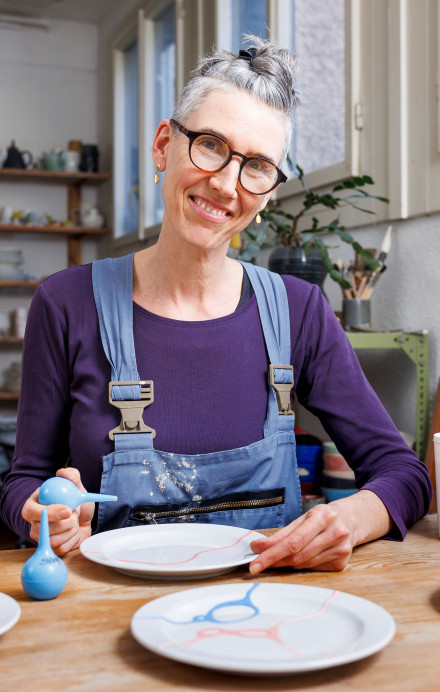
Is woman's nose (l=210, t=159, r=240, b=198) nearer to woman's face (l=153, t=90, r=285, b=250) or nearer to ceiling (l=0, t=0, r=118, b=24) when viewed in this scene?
woman's face (l=153, t=90, r=285, b=250)

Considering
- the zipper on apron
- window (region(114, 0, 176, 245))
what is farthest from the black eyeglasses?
window (region(114, 0, 176, 245))

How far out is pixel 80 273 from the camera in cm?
132

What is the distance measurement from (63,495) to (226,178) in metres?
0.59

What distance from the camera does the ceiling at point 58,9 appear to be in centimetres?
510

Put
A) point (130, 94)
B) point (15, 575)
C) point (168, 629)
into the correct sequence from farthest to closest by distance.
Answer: point (130, 94), point (15, 575), point (168, 629)

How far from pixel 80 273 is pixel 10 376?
13.4 feet

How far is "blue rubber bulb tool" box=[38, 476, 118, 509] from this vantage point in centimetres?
85

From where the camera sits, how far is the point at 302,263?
2209 millimetres

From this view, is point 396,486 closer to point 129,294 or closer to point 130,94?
point 129,294

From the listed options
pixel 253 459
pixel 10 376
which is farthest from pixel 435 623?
pixel 10 376

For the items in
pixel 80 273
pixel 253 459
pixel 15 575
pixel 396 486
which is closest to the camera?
pixel 15 575

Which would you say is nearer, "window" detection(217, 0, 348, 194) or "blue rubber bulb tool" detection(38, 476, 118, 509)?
"blue rubber bulb tool" detection(38, 476, 118, 509)

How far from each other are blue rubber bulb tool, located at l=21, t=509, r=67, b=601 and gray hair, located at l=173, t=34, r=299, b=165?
30.0 inches

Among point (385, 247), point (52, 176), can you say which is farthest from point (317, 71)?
point (52, 176)
